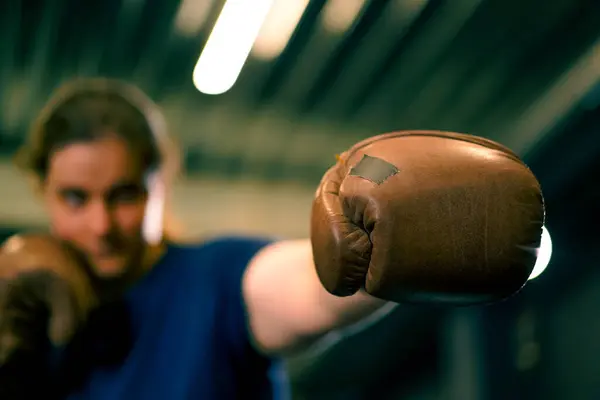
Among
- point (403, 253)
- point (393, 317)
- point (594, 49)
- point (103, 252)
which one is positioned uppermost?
point (594, 49)

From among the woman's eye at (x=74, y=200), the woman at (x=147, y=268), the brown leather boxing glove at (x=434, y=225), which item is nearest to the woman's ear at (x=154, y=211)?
the woman at (x=147, y=268)

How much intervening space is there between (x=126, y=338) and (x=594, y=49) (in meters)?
1.38

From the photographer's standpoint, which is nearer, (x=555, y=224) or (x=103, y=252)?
(x=103, y=252)

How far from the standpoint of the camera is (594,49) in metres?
1.68

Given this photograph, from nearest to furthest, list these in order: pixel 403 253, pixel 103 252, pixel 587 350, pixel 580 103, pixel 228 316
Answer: pixel 403 253 < pixel 228 316 < pixel 103 252 < pixel 580 103 < pixel 587 350

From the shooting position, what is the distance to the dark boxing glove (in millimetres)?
1120

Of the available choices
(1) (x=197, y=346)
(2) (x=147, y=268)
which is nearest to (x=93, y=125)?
(2) (x=147, y=268)

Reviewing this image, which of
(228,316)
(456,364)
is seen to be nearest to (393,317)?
(456,364)

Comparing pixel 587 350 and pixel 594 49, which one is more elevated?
pixel 594 49

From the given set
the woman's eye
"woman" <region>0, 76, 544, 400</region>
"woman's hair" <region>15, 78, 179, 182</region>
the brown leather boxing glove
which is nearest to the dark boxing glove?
"woman" <region>0, 76, 544, 400</region>

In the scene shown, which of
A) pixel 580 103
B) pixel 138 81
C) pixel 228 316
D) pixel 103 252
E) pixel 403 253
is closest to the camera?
pixel 403 253

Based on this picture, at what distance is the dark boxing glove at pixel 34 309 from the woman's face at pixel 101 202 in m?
0.08

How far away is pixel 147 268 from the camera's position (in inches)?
51.3

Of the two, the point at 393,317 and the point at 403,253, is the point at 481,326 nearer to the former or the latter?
the point at 393,317
